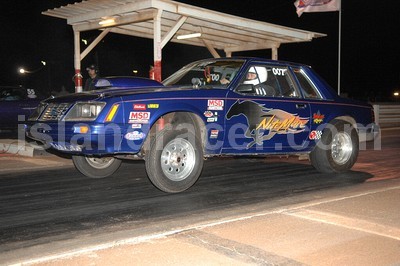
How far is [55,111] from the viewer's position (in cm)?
549

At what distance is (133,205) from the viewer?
5055 mm

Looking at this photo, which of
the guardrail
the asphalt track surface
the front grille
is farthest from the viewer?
the guardrail

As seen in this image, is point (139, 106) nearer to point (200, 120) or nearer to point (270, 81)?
point (200, 120)

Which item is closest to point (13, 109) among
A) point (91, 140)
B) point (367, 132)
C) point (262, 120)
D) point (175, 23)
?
point (175, 23)

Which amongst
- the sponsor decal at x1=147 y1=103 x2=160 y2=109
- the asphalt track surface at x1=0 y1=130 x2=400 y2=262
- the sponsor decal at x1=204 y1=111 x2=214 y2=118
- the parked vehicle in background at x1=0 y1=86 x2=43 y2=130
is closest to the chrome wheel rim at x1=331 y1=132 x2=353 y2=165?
the asphalt track surface at x1=0 y1=130 x2=400 y2=262

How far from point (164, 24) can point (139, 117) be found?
27.1 feet

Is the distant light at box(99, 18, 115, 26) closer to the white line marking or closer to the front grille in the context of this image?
the front grille

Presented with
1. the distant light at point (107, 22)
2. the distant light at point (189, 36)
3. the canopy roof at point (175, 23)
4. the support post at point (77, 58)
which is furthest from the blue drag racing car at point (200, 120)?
the distant light at point (189, 36)

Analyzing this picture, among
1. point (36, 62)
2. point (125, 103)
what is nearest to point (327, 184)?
point (125, 103)

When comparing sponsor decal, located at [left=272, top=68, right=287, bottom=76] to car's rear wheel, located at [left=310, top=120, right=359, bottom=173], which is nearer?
sponsor decal, located at [left=272, top=68, right=287, bottom=76]

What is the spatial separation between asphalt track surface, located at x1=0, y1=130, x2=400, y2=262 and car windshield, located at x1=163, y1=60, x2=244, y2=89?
1.47 meters

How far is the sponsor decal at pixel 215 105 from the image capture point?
5.63m

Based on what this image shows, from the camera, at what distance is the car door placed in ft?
19.3

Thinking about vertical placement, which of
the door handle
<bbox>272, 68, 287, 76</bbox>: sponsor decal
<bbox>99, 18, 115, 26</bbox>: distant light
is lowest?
the door handle
